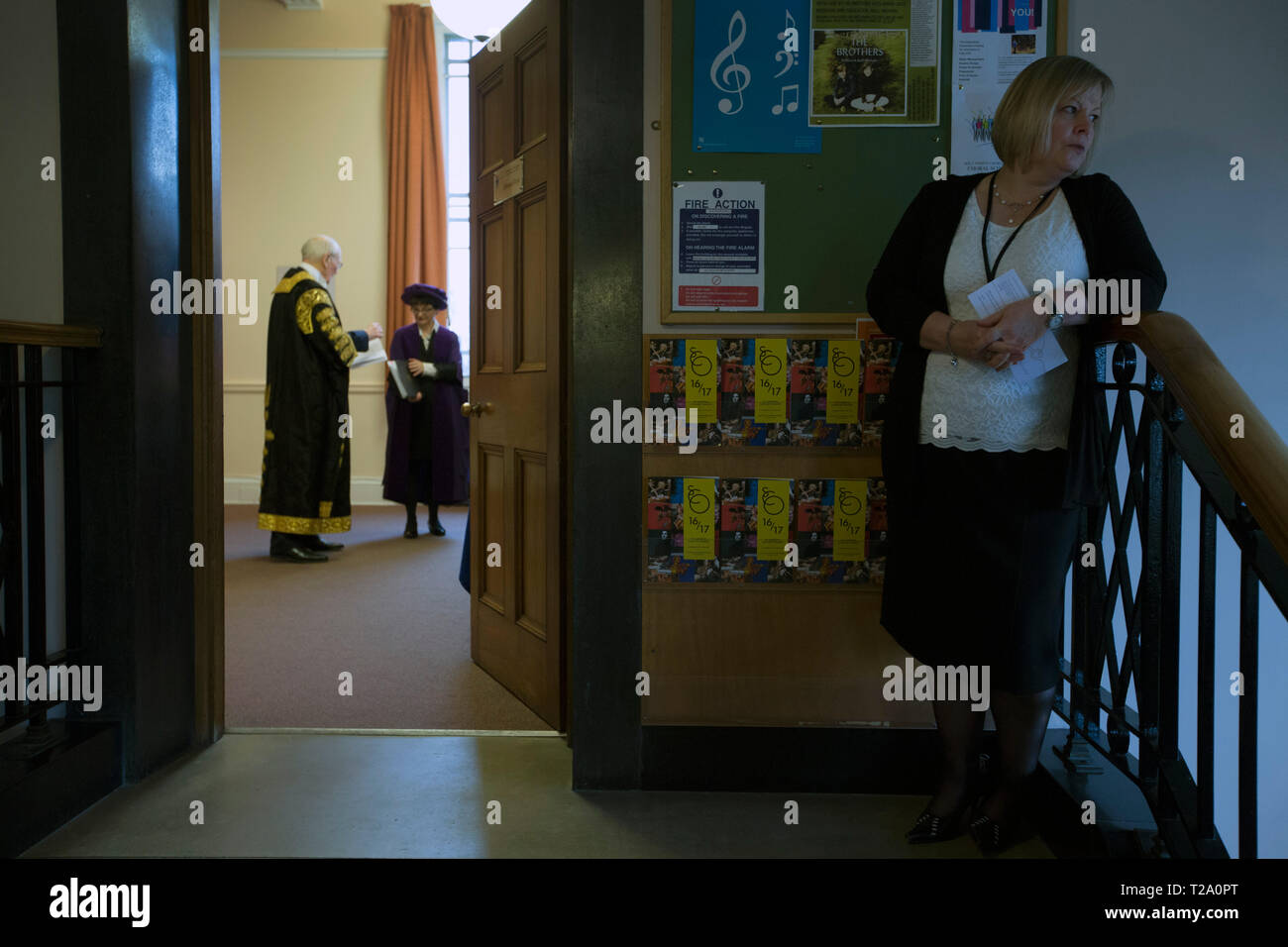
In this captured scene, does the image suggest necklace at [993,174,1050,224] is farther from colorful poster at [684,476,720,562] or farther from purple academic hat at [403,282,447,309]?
purple academic hat at [403,282,447,309]

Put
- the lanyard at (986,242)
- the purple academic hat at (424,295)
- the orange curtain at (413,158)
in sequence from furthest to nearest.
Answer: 1. the orange curtain at (413,158)
2. the purple academic hat at (424,295)
3. the lanyard at (986,242)

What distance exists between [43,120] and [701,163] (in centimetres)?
153

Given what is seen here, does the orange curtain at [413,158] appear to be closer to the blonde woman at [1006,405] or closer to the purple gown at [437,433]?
the purple gown at [437,433]

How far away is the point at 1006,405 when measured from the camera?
2035 mm

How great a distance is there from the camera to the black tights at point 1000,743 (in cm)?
211

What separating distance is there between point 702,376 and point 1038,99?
93cm

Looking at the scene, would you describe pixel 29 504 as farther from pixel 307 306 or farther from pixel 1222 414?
pixel 307 306

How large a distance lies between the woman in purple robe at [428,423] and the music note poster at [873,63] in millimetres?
4530

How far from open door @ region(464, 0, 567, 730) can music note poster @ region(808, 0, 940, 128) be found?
766 mm

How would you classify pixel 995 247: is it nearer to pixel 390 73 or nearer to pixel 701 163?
pixel 701 163

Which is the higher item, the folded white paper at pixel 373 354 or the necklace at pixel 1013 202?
the necklace at pixel 1013 202

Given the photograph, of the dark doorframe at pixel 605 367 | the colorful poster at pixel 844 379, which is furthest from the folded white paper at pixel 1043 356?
the dark doorframe at pixel 605 367

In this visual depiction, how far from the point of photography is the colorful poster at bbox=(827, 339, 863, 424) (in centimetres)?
253

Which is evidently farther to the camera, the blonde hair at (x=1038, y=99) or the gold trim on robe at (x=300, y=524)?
the gold trim on robe at (x=300, y=524)
